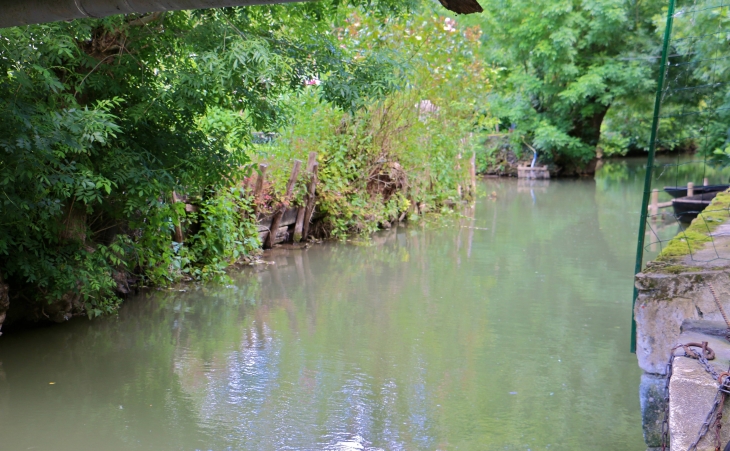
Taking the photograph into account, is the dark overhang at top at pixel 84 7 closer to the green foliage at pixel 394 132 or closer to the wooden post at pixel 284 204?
the green foliage at pixel 394 132

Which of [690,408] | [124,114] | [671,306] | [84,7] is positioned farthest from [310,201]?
[84,7]

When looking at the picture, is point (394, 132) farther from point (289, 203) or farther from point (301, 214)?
point (289, 203)

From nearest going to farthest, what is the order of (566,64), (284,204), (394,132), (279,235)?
1. (284,204)
2. (279,235)
3. (394,132)
4. (566,64)

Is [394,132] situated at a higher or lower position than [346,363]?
higher

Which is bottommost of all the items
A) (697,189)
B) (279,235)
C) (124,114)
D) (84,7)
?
(279,235)

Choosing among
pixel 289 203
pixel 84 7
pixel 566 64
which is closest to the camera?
pixel 84 7

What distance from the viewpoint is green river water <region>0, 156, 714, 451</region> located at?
5.13m

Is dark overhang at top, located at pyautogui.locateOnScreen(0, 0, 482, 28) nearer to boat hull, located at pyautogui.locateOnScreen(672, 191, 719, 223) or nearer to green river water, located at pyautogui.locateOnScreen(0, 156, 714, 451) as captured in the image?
green river water, located at pyautogui.locateOnScreen(0, 156, 714, 451)

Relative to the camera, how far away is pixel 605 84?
26.9 m

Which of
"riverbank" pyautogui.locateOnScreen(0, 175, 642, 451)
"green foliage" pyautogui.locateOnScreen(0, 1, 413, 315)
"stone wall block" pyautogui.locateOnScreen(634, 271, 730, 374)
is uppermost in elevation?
"green foliage" pyautogui.locateOnScreen(0, 1, 413, 315)

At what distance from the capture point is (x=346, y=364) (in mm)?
6582

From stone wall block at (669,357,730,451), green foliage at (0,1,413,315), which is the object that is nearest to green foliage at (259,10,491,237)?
green foliage at (0,1,413,315)

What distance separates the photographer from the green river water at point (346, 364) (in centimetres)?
513

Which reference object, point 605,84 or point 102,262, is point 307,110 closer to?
point 102,262
